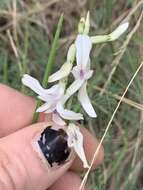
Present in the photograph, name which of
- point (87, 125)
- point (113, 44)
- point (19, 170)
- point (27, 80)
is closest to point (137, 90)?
point (113, 44)

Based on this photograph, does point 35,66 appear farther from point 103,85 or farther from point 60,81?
point 60,81

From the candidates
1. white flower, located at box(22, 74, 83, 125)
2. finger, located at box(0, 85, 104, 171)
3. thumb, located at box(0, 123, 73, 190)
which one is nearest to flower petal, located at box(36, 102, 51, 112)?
white flower, located at box(22, 74, 83, 125)

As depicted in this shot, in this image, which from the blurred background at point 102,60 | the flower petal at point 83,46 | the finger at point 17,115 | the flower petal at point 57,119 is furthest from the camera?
the blurred background at point 102,60

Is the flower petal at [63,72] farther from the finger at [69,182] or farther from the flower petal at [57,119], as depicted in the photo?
the finger at [69,182]

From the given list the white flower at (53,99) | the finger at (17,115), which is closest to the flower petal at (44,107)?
the white flower at (53,99)

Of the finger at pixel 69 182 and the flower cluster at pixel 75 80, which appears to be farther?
the finger at pixel 69 182

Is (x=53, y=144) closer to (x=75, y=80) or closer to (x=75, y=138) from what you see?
(x=75, y=138)

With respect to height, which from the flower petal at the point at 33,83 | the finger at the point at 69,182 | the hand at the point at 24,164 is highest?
the flower petal at the point at 33,83
